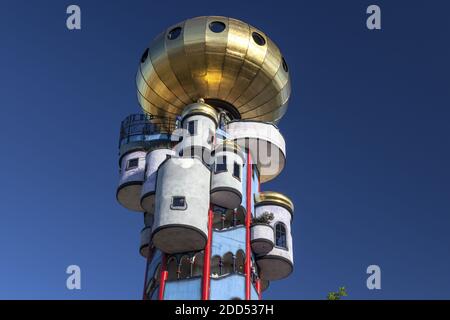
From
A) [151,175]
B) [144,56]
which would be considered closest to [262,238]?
[151,175]

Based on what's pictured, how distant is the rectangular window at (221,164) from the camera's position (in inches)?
837

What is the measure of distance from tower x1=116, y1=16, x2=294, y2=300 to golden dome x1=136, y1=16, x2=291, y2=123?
0.13 ft

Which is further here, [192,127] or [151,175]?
[192,127]

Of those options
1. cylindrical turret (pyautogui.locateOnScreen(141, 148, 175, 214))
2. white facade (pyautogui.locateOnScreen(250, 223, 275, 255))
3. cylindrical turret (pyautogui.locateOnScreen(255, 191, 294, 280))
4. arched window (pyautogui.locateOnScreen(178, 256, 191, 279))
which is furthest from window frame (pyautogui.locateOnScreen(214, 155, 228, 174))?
arched window (pyautogui.locateOnScreen(178, 256, 191, 279))

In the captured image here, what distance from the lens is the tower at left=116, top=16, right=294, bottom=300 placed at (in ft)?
64.7

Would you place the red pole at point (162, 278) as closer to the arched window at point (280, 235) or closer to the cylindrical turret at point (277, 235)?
the cylindrical turret at point (277, 235)

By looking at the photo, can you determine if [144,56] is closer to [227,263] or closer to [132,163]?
[132,163]

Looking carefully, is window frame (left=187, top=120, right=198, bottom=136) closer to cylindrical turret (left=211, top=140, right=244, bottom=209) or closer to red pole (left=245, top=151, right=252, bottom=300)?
cylindrical turret (left=211, top=140, right=244, bottom=209)

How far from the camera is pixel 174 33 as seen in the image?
2469 cm

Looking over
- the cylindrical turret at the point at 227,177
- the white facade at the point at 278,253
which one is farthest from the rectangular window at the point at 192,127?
the white facade at the point at 278,253

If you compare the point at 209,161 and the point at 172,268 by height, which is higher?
the point at 209,161

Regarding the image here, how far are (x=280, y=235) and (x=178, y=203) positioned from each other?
16.0 feet
